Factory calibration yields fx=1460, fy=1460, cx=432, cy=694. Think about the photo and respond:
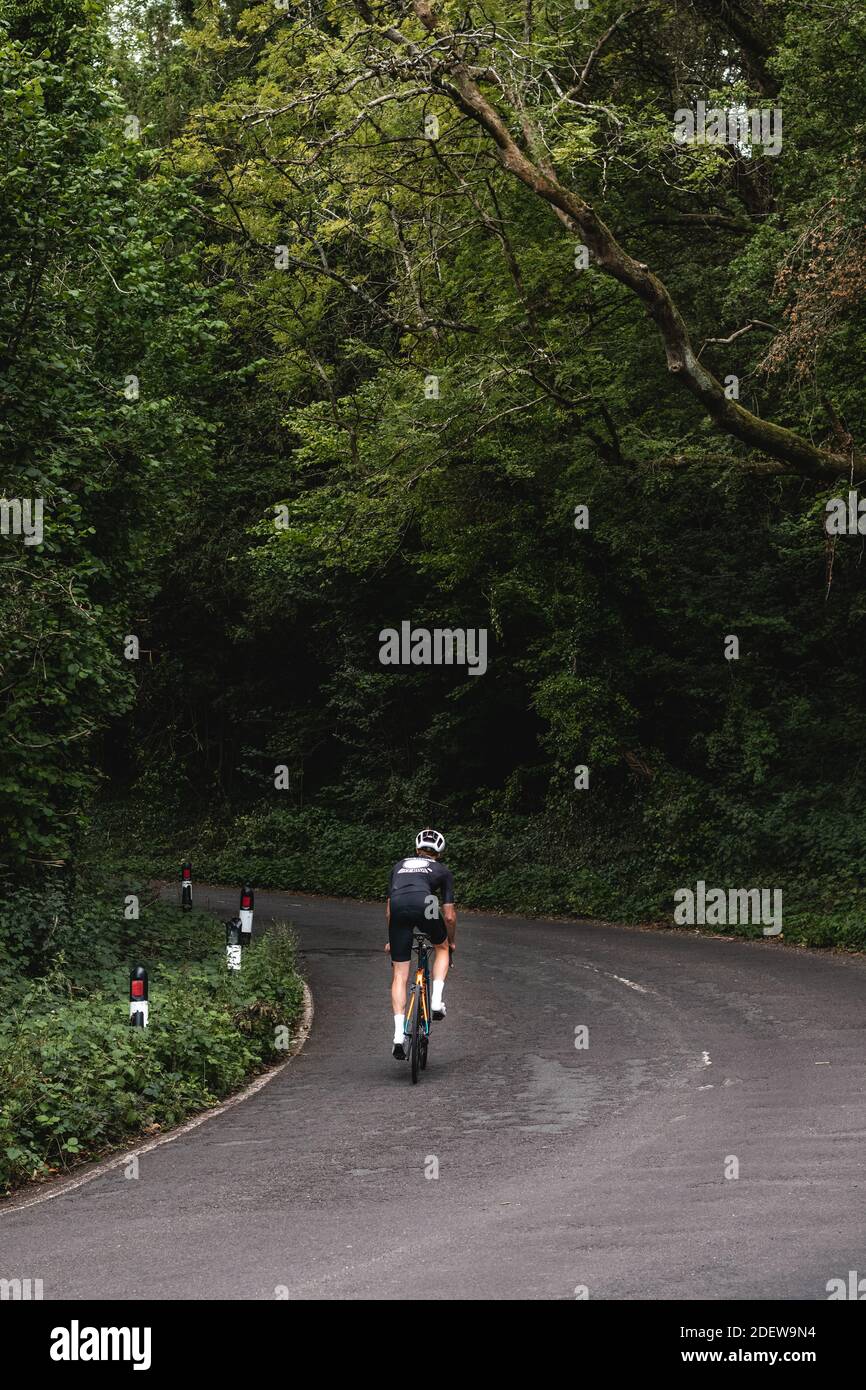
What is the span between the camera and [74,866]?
19531 millimetres

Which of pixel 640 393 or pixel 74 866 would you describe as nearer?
pixel 74 866

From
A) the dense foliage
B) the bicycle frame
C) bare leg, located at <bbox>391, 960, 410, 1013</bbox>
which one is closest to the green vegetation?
bare leg, located at <bbox>391, 960, 410, 1013</bbox>

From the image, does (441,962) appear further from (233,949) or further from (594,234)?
(594,234)

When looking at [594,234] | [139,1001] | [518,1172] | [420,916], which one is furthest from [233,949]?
[594,234]

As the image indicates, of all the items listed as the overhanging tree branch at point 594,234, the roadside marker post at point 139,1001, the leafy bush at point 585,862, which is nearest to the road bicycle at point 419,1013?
the roadside marker post at point 139,1001

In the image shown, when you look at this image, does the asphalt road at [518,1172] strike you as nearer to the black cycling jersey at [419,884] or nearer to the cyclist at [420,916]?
the cyclist at [420,916]

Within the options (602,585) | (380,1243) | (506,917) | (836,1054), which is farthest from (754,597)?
(380,1243)

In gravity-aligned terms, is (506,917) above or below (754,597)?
below

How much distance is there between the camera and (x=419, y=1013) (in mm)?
11547

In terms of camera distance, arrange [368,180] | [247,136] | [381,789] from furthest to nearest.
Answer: [381,789] < [247,136] < [368,180]

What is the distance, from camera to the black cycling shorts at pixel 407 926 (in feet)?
38.5

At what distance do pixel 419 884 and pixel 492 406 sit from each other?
39.3 feet

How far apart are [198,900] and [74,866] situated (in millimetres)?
10125

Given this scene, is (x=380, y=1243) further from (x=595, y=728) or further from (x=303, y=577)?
(x=303, y=577)
